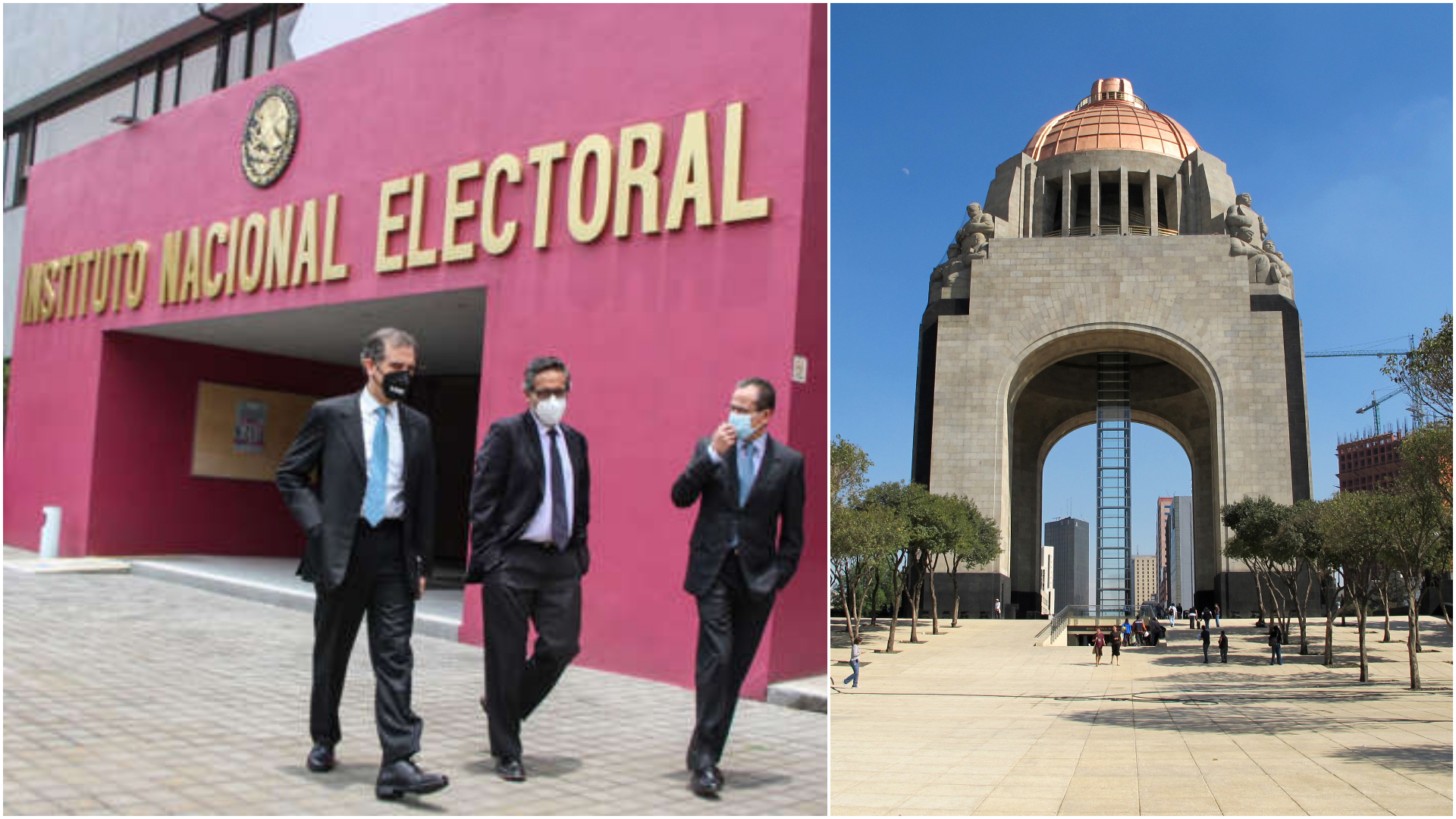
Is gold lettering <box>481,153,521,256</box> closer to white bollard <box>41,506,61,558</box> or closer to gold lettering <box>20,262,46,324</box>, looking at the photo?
white bollard <box>41,506,61,558</box>

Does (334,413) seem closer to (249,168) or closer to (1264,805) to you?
(1264,805)

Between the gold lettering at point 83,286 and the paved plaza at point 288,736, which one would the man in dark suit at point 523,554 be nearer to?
the paved plaza at point 288,736

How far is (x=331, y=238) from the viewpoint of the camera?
37.8ft

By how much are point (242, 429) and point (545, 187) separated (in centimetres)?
875

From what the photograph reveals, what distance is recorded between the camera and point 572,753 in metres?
5.37

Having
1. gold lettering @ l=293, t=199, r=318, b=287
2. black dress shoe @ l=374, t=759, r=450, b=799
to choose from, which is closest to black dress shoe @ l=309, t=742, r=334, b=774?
black dress shoe @ l=374, t=759, r=450, b=799

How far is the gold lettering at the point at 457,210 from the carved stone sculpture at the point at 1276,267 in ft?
132

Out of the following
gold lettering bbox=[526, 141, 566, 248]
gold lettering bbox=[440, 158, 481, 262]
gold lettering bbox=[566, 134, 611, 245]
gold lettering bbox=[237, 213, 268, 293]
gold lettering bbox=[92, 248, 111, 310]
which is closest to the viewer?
gold lettering bbox=[566, 134, 611, 245]

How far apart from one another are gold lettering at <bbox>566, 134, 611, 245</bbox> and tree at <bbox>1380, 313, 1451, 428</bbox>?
18.0 ft

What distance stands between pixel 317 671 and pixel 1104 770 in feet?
20.8

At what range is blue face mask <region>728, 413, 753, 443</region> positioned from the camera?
14.8 ft

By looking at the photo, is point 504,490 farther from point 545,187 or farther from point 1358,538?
point 1358,538

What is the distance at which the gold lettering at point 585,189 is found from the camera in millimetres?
9086

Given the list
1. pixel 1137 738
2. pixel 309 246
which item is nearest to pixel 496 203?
pixel 309 246
